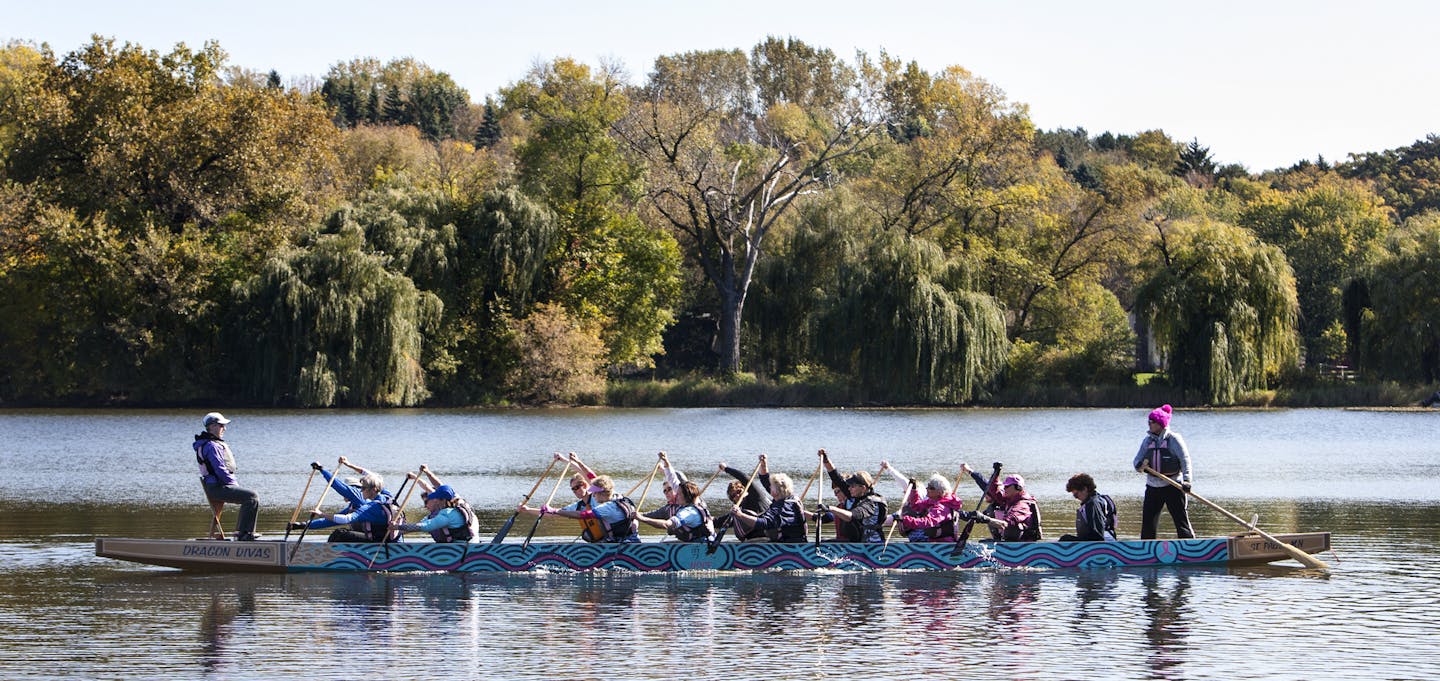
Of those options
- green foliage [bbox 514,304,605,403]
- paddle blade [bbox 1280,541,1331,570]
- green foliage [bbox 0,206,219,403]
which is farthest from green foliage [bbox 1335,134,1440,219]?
paddle blade [bbox 1280,541,1331,570]

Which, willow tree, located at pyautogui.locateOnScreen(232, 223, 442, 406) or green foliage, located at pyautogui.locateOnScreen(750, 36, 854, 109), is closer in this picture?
willow tree, located at pyautogui.locateOnScreen(232, 223, 442, 406)

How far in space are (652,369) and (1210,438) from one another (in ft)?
114

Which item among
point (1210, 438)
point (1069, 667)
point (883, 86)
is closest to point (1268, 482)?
point (1210, 438)

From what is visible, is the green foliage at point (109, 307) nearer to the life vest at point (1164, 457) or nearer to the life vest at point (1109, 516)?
the life vest at point (1109, 516)

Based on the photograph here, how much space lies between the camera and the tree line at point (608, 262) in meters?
56.8

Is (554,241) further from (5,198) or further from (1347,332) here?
(1347,332)

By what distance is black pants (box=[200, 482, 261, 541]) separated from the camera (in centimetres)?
1927

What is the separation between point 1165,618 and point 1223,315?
41.6 meters

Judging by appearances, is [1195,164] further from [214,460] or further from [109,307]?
[214,460]

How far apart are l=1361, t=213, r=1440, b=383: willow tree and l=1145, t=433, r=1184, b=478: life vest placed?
4206 centimetres

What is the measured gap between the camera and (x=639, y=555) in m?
19.5

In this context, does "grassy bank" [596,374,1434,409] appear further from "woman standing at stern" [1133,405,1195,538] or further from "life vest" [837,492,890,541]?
"life vest" [837,492,890,541]

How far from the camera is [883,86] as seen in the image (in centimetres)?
6744

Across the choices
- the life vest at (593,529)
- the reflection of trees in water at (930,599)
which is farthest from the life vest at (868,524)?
the life vest at (593,529)
